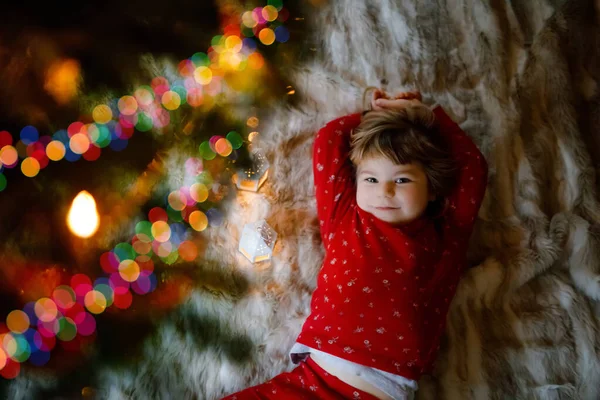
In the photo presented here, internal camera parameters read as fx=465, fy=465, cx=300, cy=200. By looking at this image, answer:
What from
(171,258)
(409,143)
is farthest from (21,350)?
(409,143)

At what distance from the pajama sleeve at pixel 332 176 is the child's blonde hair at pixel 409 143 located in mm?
25

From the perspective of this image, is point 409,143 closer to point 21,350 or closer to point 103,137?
point 103,137

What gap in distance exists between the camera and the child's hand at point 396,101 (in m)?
0.94

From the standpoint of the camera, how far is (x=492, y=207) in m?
1.00

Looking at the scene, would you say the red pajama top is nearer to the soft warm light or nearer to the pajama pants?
the pajama pants

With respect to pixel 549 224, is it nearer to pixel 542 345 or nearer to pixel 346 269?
pixel 542 345

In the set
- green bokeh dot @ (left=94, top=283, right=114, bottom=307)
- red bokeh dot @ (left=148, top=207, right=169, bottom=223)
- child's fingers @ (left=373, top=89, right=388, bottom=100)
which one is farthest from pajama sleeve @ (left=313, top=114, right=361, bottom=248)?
green bokeh dot @ (left=94, top=283, right=114, bottom=307)

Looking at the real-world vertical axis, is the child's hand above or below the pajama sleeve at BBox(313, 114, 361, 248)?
above

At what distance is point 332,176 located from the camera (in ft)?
3.09

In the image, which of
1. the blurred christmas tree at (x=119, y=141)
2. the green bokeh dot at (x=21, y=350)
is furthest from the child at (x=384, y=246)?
the green bokeh dot at (x=21, y=350)

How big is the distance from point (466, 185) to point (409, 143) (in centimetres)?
15

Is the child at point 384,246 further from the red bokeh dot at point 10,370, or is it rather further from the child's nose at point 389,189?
the red bokeh dot at point 10,370

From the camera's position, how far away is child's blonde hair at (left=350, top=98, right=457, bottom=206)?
88cm

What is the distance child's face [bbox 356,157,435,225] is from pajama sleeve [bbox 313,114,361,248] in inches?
2.3
